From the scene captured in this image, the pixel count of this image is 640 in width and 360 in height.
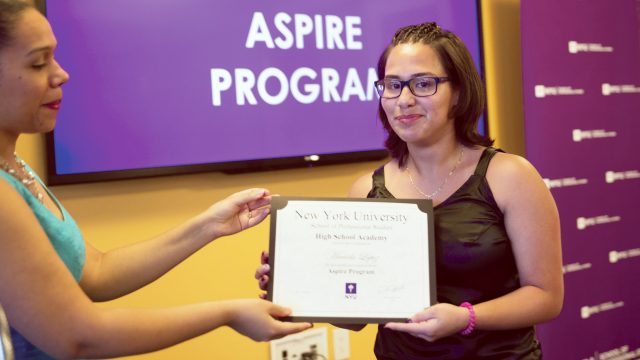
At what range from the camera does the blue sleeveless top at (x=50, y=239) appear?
1.36m

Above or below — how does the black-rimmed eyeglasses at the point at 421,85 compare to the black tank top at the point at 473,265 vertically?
above

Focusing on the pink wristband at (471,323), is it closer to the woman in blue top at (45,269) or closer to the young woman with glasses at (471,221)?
Result: the young woman with glasses at (471,221)

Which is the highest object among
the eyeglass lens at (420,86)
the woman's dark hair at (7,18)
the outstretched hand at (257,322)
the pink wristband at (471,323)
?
the woman's dark hair at (7,18)

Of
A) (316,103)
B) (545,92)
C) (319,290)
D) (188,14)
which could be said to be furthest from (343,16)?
(319,290)

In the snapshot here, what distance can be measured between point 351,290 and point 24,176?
2.69 ft

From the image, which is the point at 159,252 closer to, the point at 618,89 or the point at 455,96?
the point at 455,96

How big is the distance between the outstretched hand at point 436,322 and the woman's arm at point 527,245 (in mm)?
62

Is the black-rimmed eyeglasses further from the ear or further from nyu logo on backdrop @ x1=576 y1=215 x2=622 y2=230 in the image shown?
nyu logo on backdrop @ x1=576 y1=215 x2=622 y2=230

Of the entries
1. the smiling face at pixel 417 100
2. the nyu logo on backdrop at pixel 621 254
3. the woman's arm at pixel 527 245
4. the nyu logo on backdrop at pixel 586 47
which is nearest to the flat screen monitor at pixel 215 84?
the nyu logo on backdrop at pixel 586 47

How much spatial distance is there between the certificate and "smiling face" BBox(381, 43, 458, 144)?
0.21 meters

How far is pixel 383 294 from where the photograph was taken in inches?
66.6

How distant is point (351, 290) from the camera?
171 centimetres

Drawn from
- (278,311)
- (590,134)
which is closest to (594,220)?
(590,134)

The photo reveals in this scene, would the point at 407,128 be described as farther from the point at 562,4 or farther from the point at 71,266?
the point at 562,4
